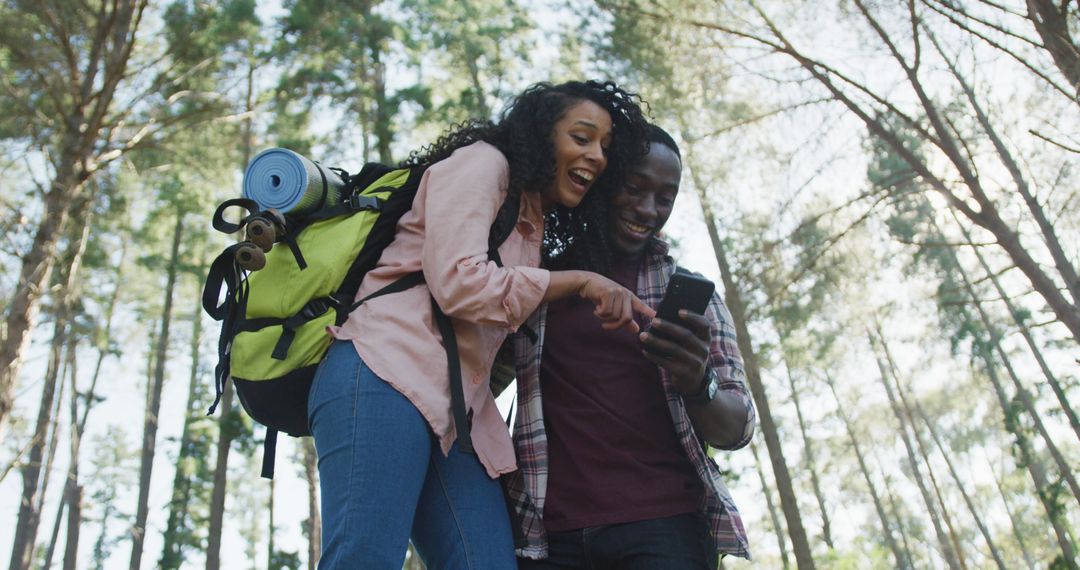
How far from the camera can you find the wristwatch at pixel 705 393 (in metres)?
1.87

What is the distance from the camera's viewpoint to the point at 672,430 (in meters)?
2.04

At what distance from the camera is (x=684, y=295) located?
5.76 ft

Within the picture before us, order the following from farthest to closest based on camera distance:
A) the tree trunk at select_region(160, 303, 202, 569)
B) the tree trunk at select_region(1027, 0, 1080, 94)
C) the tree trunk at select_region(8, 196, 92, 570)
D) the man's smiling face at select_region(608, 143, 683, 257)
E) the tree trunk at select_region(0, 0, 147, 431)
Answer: the tree trunk at select_region(160, 303, 202, 569)
the tree trunk at select_region(8, 196, 92, 570)
the tree trunk at select_region(0, 0, 147, 431)
the tree trunk at select_region(1027, 0, 1080, 94)
the man's smiling face at select_region(608, 143, 683, 257)

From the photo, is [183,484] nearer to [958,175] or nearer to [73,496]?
[73,496]

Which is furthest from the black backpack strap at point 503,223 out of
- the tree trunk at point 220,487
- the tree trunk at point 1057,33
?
the tree trunk at point 220,487

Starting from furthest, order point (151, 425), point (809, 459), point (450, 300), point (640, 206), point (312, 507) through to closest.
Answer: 1. point (809, 459)
2. point (151, 425)
3. point (312, 507)
4. point (640, 206)
5. point (450, 300)

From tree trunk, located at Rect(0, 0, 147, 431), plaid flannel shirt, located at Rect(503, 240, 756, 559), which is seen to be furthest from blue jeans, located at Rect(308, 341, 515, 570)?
tree trunk, located at Rect(0, 0, 147, 431)

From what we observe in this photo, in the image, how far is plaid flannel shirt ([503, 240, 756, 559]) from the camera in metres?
1.90

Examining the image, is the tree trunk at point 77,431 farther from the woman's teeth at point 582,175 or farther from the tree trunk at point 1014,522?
the tree trunk at point 1014,522

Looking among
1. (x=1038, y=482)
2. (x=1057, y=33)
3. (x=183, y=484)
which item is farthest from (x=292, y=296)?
(x=1038, y=482)

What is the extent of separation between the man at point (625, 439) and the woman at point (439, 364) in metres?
0.16

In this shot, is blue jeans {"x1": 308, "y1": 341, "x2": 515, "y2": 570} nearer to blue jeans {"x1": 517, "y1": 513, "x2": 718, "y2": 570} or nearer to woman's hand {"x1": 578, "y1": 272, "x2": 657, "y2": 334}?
blue jeans {"x1": 517, "y1": 513, "x2": 718, "y2": 570}

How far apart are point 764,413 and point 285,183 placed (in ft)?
30.4

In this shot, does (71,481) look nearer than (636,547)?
No
